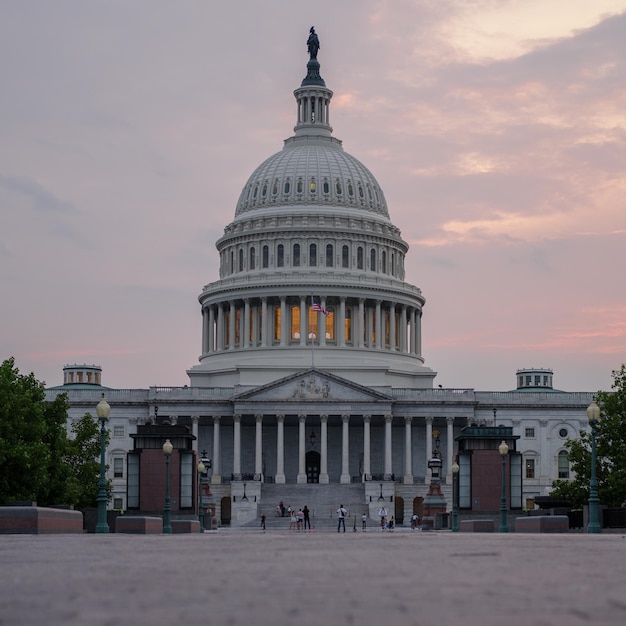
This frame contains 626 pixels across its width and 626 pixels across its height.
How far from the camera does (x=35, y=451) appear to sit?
3565 inches

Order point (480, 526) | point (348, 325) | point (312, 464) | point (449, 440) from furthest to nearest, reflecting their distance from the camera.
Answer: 1. point (348, 325)
2. point (312, 464)
3. point (449, 440)
4. point (480, 526)

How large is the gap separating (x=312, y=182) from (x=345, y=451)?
38.6m

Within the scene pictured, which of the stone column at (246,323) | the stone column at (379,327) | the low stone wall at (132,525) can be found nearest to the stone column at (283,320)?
the stone column at (246,323)

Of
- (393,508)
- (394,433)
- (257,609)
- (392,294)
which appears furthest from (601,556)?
(392,294)

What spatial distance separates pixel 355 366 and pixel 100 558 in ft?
448

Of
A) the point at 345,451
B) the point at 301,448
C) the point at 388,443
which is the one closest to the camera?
the point at 301,448

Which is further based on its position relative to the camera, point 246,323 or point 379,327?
point 379,327

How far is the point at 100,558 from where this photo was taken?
24109mm

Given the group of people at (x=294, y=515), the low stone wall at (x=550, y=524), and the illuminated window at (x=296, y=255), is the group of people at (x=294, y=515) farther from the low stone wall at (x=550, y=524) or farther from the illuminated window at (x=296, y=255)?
the low stone wall at (x=550, y=524)

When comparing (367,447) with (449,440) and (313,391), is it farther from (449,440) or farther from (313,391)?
(449,440)

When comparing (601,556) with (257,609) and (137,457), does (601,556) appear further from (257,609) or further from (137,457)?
(137,457)

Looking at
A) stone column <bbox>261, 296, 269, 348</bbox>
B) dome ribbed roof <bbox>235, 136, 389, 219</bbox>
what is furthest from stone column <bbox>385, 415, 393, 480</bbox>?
dome ribbed roof <bbox>235, 136, 389, 219</bbox>

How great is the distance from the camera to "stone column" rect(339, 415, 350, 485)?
14775 cm

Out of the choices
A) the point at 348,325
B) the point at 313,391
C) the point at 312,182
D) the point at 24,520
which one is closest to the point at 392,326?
the point at 348,325
